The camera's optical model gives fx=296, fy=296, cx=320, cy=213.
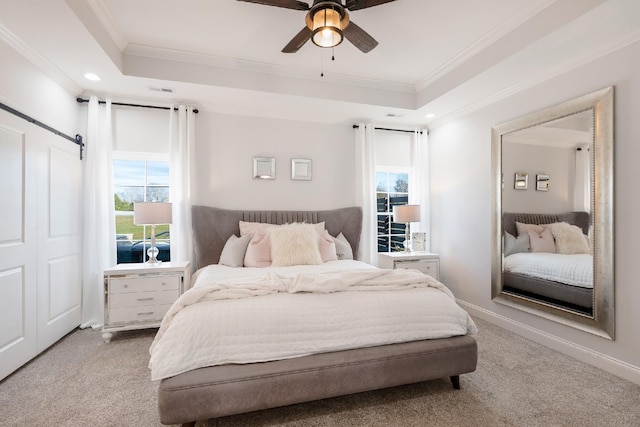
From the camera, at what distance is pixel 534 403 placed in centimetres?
197

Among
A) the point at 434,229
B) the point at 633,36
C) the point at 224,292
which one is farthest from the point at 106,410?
the point at 633,36

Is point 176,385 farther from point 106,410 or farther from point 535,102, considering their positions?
point 535,102

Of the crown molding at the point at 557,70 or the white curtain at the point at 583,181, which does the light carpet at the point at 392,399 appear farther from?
the crown molding at the point at 557,70

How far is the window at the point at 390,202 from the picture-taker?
4641mm

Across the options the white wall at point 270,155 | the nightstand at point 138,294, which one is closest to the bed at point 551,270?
the white wall at point 270,155

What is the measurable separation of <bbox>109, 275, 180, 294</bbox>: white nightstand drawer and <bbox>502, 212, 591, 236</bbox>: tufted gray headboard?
361cm

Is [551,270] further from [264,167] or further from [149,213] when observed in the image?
[149,213]

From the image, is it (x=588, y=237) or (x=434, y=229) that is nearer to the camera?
→ (x=588, y=237)

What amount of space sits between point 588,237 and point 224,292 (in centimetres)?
296

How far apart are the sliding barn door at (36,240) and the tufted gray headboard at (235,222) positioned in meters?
1.24

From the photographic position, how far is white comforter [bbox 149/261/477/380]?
169 centimetres

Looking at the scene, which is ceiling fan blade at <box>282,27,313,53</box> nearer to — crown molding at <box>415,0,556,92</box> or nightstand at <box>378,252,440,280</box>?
crown molding at <box>415,0,556,92</box>

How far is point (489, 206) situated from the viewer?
3510mm

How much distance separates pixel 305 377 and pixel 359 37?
239cm
